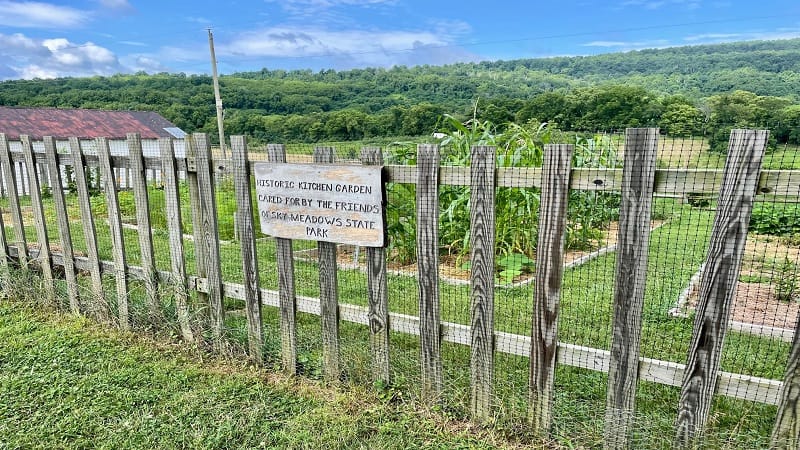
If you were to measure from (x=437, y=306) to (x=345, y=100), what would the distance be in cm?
1842

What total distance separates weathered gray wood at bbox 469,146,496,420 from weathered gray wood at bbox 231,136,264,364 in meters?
1.53

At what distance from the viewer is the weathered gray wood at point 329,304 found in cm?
306

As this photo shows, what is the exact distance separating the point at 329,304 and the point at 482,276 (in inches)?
41.0

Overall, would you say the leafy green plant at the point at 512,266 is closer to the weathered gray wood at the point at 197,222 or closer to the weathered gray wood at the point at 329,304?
the weathered gray wood at the point at 329,304

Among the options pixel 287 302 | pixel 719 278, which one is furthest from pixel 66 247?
pixel 719 278

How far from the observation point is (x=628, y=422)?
2.40m

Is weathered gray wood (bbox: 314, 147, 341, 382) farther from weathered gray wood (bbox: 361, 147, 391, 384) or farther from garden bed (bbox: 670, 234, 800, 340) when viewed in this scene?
garden bed (bbox: 670, 234, 800, 340)

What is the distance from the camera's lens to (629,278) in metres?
2.26

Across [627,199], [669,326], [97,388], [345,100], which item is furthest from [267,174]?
[345,100]

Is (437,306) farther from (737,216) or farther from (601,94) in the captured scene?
(601,94)

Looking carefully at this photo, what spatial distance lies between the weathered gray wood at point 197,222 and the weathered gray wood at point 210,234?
2 cm

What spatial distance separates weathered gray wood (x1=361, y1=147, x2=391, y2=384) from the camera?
2.83 meters

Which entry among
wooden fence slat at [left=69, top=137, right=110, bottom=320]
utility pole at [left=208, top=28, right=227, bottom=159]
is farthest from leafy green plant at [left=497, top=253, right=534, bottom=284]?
utility pole at [left=208, top=28, right=227, bottom=159]

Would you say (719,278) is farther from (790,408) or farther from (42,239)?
(42,239)
